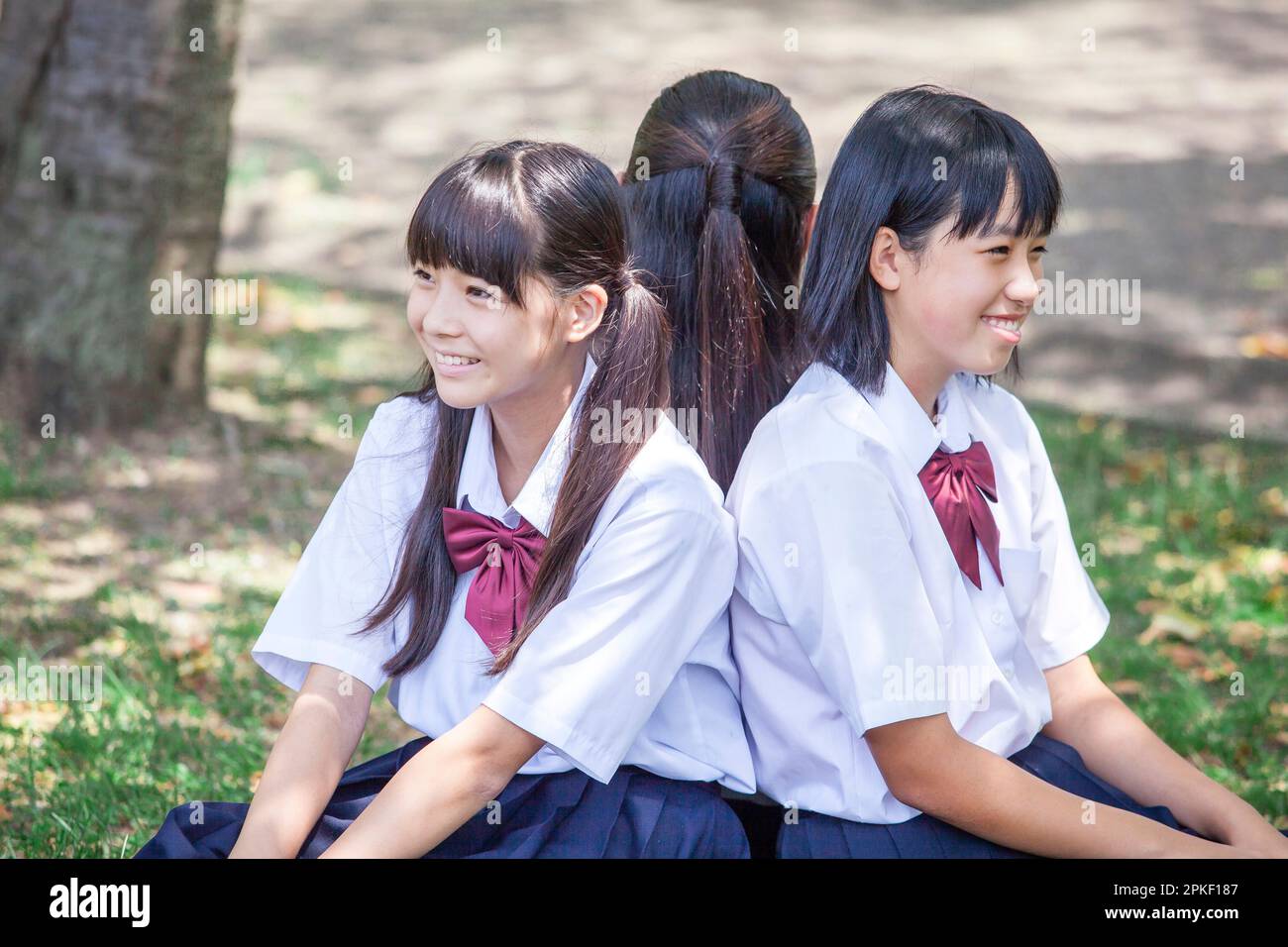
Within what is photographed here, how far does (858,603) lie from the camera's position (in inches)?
84.1

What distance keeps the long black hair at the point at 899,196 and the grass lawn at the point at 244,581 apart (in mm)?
1499

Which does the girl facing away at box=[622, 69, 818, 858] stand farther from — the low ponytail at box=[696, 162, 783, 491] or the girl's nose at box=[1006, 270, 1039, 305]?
the girl's nose at box=[1006, 270, 1039, 305]

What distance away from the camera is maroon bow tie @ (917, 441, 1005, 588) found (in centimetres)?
230

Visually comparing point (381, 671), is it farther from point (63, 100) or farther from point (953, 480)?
point (63, 100)

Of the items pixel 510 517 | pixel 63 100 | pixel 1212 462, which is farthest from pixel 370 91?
pixel 510 517

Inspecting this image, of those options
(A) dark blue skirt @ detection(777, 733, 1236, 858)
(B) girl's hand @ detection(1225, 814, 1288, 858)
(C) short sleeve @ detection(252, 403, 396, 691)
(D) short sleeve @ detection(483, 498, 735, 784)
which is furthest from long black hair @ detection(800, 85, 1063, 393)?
(B) girl's hand @ detection(1225, 814, 1288, 858)

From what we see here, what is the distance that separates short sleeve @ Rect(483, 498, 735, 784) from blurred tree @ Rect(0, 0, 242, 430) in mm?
2877

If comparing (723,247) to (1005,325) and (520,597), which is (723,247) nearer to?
(1005,325)

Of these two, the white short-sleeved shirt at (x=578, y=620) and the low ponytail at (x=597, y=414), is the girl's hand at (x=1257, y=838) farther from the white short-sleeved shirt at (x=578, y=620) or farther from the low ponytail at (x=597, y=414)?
the low ponytail at (x=597, y=414)

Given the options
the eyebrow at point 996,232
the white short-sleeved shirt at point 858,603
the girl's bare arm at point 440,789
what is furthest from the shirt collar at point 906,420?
the girl's bare arm at point 440,789

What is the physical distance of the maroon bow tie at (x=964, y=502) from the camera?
2301 millimetres

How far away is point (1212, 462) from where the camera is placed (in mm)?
5074

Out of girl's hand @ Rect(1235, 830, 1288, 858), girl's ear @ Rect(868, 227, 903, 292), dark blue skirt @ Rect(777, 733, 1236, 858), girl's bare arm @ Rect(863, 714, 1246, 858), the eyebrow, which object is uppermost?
the eyebrow

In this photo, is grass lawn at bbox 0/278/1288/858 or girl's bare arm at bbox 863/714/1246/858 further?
grass lawn at bbox 0/278/1288/858
